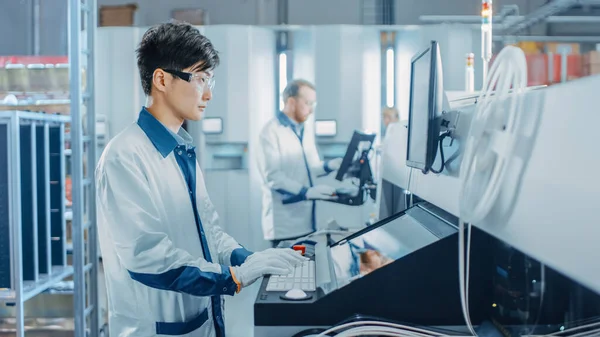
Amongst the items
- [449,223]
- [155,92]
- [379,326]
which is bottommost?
[379,326]

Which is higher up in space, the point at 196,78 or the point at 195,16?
the point at 195,16

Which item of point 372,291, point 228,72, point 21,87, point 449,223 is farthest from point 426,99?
point 228,72

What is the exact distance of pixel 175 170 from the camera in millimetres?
1479

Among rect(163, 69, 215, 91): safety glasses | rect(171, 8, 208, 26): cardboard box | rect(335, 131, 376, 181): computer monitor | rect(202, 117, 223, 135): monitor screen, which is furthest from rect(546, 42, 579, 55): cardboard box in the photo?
rect(163, 69, 215, 91): safety glasses

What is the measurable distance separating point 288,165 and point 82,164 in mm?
1434

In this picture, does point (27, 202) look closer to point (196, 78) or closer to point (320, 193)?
point (196, 78)

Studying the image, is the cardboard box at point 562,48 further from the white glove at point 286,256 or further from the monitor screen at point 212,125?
the white glove at point 286,256

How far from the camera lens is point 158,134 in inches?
57.4

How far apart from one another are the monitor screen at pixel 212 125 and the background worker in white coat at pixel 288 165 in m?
0.83

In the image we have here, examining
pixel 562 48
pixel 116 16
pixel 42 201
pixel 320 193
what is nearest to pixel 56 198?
pixel 42 201

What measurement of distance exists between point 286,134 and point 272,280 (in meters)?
2.56

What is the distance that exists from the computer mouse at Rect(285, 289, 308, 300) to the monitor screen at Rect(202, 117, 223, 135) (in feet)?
11.5

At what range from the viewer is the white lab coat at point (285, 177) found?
11.9 ft

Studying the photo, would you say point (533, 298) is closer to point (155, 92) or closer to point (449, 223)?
point (449, 223)
